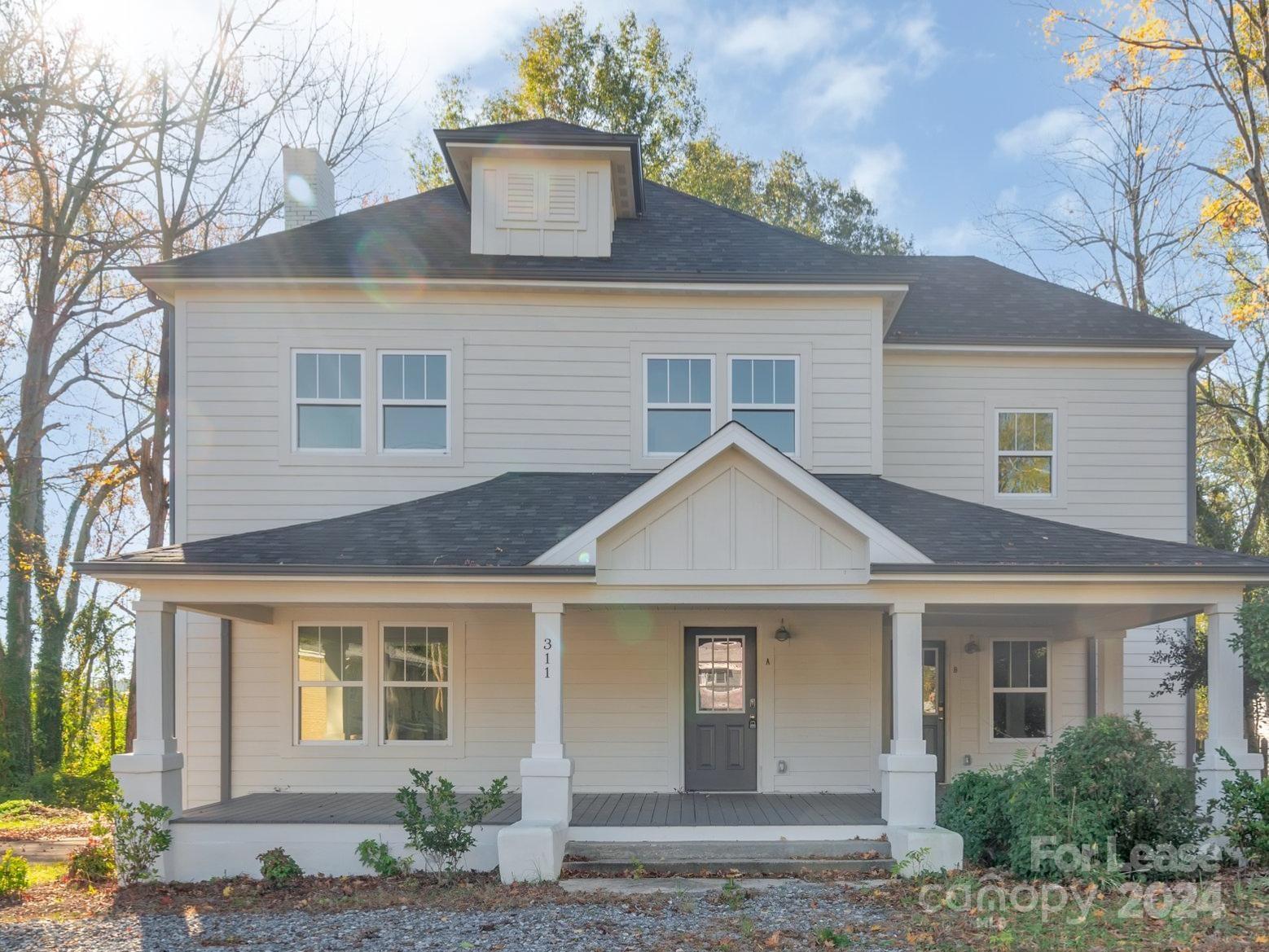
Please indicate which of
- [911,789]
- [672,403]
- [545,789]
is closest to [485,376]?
[672,403]

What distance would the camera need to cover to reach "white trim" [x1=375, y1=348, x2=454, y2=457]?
41.0ft

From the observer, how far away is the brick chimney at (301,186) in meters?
14.9

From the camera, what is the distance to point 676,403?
41.6 ft

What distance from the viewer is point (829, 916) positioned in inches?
306

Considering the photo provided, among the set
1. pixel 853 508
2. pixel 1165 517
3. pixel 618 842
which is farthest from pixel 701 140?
pixel 618 842

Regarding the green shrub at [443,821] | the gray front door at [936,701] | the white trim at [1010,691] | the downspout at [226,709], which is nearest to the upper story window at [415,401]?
the downspout at [226,709]

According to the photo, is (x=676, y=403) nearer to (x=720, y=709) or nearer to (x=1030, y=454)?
(x=720, y=709)

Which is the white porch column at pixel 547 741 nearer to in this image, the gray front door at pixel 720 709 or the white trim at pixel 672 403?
the gray front door at pixel 720 709

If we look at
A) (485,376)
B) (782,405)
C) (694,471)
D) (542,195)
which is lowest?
(694,471)

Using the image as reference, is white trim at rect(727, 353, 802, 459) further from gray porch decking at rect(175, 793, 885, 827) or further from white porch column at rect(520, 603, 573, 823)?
gray porch decking at rect(175, 793, 885, 827)

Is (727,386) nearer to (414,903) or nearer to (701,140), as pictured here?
(414,903)

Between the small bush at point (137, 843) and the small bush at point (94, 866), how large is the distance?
21 cm

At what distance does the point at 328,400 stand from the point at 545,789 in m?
5.63

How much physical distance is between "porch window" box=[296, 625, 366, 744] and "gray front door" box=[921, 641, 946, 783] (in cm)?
713
